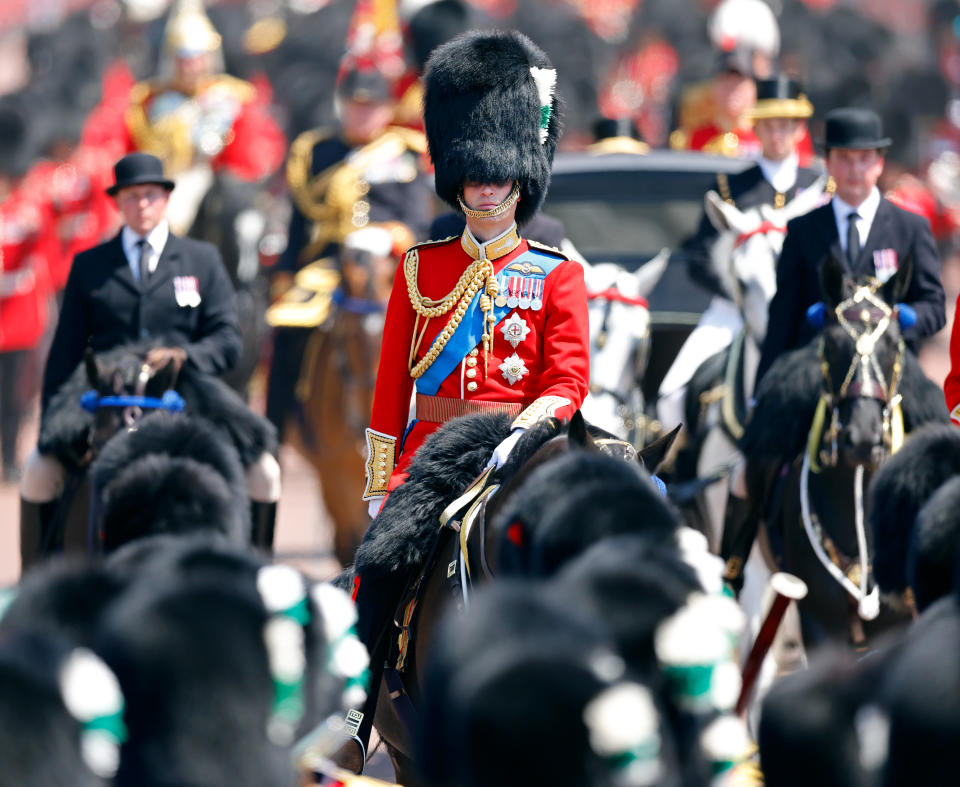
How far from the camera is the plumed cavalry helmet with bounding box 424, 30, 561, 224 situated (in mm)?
5215

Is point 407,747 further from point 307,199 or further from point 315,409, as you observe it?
point 307,199

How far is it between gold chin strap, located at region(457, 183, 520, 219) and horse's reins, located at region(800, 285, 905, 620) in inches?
52.7

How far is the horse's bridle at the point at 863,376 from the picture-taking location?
5898 mm

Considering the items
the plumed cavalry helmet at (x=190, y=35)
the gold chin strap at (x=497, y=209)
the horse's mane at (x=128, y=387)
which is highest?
the plumed cavalry helmet at (x=190, y=35)

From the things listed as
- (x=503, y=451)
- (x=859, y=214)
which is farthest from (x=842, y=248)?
(x=503, y=451)

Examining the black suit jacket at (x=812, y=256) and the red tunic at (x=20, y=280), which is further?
the red tunic at (x=20, y=280)

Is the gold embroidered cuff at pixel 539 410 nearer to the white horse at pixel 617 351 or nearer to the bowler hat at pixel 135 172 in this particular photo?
the white horse at pixel 617 351

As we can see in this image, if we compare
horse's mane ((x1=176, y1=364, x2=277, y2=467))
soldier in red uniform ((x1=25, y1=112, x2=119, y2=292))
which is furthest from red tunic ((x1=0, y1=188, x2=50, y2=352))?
horse's mane ((x1=176, y1=364, x2=277, y2=467))

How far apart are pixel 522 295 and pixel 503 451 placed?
628mm

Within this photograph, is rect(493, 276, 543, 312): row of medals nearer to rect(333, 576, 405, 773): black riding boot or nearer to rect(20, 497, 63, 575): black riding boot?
rect(333, 576, 405, 773): black riding boot

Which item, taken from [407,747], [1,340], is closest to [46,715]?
[407,747]

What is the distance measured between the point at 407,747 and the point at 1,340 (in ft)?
30.7

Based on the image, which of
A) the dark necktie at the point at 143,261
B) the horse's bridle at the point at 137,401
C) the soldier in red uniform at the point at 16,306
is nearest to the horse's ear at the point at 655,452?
the horse's bridle at the point at 137,401

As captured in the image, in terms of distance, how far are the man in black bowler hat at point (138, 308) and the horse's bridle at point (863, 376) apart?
6.75 feet
